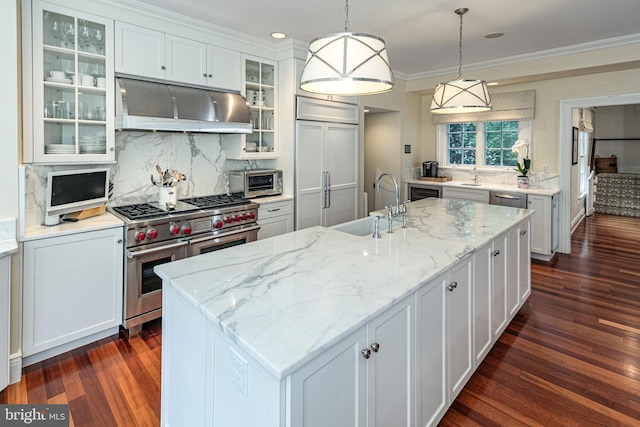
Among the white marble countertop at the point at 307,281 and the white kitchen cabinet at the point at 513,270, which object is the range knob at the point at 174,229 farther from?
the white kitchen cabinet at the point at 513,270

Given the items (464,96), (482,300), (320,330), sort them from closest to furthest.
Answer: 1. (320,330)
2. (482,300)
3. (464,96)

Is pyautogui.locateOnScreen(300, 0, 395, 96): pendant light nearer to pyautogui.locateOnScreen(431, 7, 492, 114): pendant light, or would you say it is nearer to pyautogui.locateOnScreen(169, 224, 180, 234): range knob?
pyautogui.locateOnScreen(431, 7, 492, 114): pendant light

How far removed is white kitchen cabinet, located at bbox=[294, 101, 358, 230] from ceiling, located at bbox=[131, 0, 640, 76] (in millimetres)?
1023

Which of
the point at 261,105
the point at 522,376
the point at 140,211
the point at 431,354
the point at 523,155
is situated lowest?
the point at 522,376

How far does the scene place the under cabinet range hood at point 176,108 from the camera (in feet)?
9.34

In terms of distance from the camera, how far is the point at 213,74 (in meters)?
3.49

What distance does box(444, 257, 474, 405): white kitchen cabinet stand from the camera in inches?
74.4

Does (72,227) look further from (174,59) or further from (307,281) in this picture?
(307,281)

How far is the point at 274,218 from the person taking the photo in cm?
390

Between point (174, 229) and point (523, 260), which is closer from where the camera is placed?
point (174, 229)

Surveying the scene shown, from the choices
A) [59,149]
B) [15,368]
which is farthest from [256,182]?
[15,368]

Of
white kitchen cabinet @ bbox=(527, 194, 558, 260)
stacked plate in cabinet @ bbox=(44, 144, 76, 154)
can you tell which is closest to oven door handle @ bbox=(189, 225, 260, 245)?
stacked plate in cabinet @ bbox=(44, 144, 76, 154)

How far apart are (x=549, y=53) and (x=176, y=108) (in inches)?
165

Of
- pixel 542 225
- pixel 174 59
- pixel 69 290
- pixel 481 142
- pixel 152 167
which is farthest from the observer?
pixel 481 142
